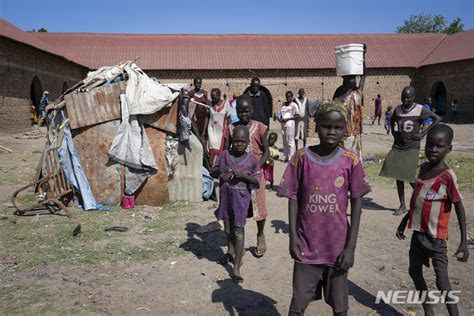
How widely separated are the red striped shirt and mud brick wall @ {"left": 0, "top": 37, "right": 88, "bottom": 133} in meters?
16.2

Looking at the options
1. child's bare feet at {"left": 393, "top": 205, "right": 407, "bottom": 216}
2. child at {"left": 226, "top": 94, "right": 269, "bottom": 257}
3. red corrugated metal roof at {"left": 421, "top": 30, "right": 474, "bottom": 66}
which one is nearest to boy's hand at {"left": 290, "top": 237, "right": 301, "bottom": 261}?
child at {"left": 226, "top": 94, "right": 269, "bottom": 257}

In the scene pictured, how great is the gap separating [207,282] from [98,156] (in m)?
3.38

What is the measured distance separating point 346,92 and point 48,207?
15.1 feet

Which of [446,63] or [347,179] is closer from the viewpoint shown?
[347,179]

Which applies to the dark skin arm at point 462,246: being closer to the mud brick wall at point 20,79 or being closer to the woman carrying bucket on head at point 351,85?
the woman carrying bucket on head at point 351,85

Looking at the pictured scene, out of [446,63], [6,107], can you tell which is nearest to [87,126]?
[6,107]

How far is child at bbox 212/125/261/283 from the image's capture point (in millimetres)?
3770

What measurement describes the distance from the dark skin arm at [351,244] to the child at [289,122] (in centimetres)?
724

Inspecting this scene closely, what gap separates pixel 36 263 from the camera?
4.18 meters

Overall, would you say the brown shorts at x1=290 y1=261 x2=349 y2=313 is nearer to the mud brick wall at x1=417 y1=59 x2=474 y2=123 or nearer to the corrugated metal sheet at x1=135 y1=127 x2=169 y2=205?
the corrugated metal sheet at x1=135 y1=127 x2=169 y2=205

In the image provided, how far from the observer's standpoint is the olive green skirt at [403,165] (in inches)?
220

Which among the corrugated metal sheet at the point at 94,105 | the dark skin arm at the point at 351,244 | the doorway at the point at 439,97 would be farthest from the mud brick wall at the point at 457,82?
the dark skin arm at the point at 351,244

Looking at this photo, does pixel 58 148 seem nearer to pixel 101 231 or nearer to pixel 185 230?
pixel 101 231

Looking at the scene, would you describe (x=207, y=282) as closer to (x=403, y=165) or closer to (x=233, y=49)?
(x=403, y=165)
